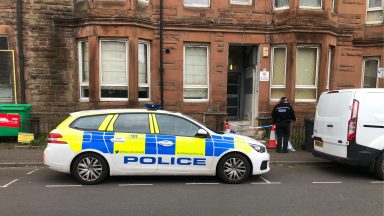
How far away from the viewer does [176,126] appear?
22.3 feet

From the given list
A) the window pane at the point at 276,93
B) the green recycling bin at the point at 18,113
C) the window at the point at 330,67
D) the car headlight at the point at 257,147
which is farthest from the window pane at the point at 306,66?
the green recycling bin at the point at 18,113

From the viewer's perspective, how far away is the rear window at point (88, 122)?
669 cm

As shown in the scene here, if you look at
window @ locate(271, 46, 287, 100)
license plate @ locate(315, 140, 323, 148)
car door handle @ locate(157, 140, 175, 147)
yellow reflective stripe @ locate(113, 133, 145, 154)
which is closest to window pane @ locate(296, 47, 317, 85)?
window @ locate(271, 46, 287, 100)

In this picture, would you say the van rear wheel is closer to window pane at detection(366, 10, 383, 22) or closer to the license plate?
the license plate

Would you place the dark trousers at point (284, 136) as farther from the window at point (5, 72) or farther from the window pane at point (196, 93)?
the window at point (5, 72)

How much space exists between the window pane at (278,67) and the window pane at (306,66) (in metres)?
0.58

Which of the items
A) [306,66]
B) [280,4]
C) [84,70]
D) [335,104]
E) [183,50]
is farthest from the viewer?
[306,66]

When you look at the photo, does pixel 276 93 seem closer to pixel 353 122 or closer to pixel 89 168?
pixel 353 122

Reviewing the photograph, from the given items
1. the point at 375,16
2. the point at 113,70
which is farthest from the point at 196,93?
the point at 375,16

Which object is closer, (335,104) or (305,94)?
(335,104)

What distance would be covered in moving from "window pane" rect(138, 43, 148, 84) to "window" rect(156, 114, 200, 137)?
5.60 m

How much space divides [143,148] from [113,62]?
5843mm

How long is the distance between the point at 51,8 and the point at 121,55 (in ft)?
9.88

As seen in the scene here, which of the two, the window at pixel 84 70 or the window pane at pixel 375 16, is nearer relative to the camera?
the window at pixel 84 70
